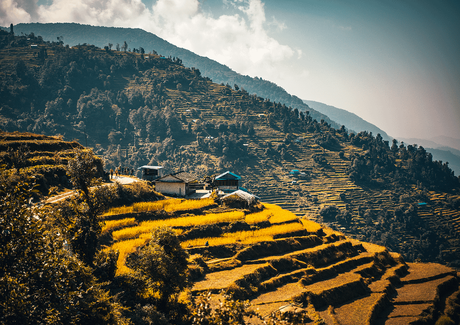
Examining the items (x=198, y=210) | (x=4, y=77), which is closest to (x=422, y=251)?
(x=198, y=210)

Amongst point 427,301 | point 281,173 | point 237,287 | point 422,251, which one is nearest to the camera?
point 237,287

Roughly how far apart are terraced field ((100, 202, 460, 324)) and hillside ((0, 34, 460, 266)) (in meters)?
71.7

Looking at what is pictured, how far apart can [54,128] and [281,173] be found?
383 ft

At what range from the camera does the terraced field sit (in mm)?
23906

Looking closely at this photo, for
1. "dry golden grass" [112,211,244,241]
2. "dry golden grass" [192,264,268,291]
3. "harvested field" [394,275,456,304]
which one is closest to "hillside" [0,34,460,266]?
"harvested field" [394,275,456,304]

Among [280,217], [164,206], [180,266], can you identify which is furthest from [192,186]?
[180,266]

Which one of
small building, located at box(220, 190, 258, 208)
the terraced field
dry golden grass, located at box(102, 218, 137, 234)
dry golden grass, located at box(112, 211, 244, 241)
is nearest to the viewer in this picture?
the terraced field

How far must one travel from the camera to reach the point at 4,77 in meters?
156

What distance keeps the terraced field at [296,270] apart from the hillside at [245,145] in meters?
71.7

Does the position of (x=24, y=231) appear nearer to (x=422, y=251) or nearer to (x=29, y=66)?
(x=422, y=251)

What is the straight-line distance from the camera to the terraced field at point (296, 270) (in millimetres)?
23906

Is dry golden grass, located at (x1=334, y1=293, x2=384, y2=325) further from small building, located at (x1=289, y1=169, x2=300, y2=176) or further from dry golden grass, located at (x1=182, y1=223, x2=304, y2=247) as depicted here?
small building, located at (x1=289, y1=169, x2=300, y2=176)

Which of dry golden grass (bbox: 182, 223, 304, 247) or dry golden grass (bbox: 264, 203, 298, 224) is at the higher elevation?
dry golden grass (bbox: 264, 203, 298, 224)

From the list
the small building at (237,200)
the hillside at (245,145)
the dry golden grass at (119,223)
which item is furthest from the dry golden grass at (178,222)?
the hillside at (245,145)
